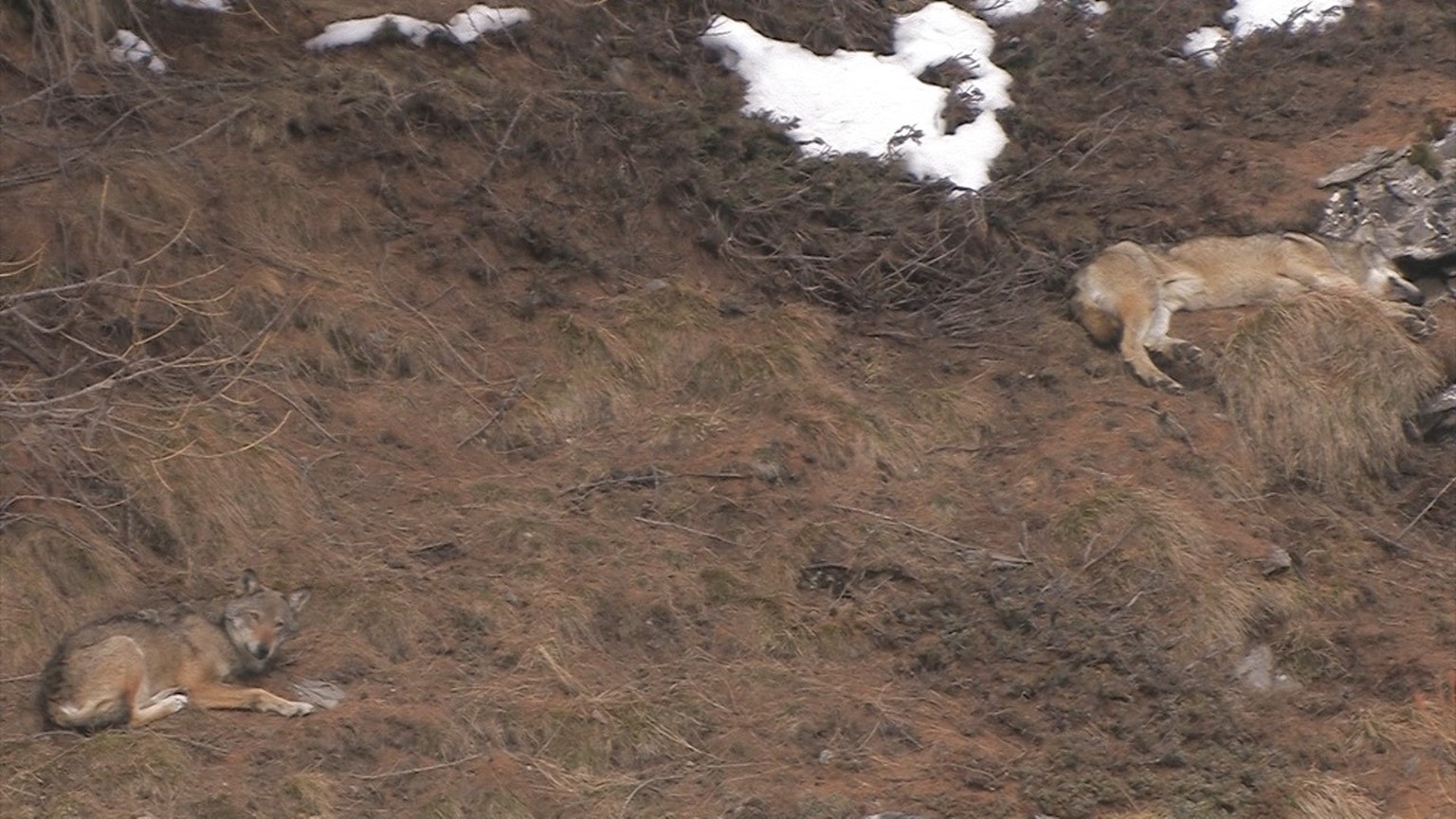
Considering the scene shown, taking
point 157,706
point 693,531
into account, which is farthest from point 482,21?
point 157,706

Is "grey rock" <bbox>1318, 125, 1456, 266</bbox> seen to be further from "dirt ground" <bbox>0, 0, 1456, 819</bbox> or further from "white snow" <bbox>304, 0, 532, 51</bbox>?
"white snow" <bbox>304, 0, 532, 51</bbox>

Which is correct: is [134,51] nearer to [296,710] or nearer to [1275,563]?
[296,710]

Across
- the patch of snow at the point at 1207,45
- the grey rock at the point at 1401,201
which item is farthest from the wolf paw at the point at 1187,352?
the patch of snow at the point at 1207,45

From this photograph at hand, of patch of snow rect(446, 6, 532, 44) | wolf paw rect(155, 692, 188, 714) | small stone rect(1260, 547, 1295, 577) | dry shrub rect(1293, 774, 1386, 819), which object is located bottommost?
small stone rect(1260, 547, 1295, 577)

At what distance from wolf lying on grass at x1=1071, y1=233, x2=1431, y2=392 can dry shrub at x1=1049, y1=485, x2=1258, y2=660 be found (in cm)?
158

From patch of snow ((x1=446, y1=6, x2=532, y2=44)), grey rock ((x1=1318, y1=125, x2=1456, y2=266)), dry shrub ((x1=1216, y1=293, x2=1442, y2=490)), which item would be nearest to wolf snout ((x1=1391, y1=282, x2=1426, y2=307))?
grey rock ((x1=1318, y1=125, x2=1456, y2=266))

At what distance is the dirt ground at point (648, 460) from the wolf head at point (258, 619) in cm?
17

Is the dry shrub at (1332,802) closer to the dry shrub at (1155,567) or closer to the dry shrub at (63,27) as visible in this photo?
the dry shrub at (1155,567)

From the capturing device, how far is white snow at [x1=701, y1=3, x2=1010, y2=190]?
12.9 meters

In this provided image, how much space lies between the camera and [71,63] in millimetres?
10742

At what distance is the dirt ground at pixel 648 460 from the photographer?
8.36 metres

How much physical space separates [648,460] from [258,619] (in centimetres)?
267

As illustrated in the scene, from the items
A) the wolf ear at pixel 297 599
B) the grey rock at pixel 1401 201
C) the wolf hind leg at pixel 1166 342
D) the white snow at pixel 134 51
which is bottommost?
the wolf hind leg at pixel 1166 342

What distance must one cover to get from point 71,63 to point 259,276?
1.80 metres
